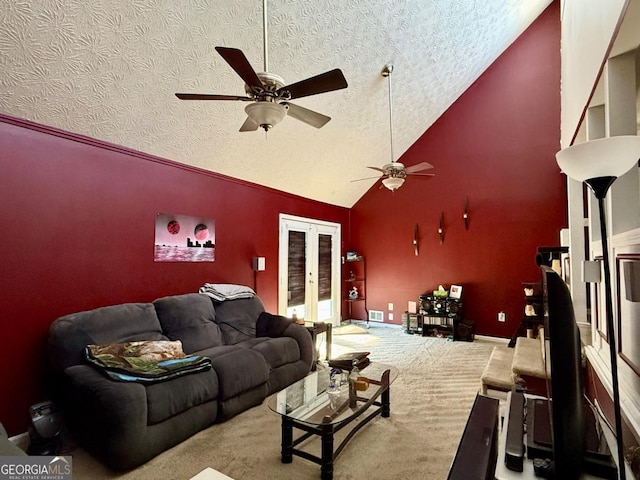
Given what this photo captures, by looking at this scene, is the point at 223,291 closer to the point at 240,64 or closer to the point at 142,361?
the point at 142,361

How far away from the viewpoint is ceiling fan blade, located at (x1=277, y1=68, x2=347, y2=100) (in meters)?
1.90

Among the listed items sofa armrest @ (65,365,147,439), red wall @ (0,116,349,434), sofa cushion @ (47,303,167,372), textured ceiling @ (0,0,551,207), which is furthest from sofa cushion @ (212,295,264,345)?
textured ceiling @ (0,0,551,207)

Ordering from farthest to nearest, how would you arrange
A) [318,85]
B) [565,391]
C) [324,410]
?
[324,410] → [318,85] → [565,391]

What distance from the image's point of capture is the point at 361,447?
8.05 ft

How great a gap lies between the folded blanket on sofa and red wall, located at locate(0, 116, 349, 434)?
193 mm

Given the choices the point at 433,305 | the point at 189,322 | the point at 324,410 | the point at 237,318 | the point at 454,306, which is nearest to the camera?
the point at 324,410

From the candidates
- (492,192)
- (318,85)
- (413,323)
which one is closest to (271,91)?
(318,85)

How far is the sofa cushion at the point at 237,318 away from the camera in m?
3.72

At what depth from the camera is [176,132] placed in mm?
3441

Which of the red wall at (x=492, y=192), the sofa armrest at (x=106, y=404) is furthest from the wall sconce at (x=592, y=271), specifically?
the red wall at (x=492, y=192)

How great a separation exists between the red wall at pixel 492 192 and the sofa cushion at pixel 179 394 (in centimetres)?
455

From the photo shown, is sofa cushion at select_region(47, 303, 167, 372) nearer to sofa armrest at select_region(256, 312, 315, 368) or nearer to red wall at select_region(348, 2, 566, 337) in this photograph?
sofa armrest at select_region(256, 312, 315, 368)

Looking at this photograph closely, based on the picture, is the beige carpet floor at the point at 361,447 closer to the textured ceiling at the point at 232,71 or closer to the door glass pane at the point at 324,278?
the textured ceiling at the point at 232,71

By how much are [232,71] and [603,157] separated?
2.93 m
